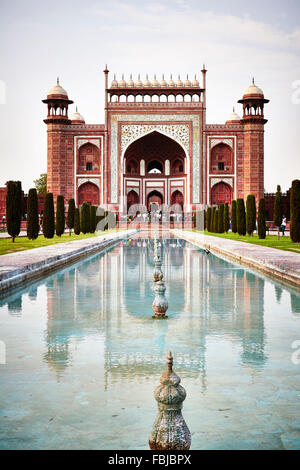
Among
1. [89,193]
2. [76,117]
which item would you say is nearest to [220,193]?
[89,193]

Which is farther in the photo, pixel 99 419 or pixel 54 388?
pixel 54 388

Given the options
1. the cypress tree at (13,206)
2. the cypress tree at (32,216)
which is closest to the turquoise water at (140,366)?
the cypress tree at (13,206)

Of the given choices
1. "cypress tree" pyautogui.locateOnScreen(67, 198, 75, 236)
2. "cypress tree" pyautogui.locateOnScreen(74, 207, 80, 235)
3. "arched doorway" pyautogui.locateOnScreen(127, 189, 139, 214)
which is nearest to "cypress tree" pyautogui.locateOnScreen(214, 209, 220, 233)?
"cypress tree" pyautogui.locateOnScreen(74, 207, 80, 235)

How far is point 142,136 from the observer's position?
31031mm

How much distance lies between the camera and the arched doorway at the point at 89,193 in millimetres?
31297

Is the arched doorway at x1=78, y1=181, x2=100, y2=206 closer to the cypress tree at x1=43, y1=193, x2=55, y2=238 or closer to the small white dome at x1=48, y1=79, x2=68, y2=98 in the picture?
the small white dome at x1=48, y1=79, x2=68, y2=98

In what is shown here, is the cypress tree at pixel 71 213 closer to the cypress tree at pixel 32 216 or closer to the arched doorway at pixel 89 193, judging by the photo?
the cypress tree at pixel 32 216

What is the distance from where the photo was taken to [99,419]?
2.13 meters

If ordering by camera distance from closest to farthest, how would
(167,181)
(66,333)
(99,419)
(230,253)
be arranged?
(99,419)
(66,333)
(230,253)
(167,181)

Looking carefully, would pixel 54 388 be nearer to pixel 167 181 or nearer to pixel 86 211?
pixel 86 211

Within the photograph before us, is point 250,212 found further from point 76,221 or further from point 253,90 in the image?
point 253,90

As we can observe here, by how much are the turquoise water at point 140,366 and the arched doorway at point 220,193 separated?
83.5 feet

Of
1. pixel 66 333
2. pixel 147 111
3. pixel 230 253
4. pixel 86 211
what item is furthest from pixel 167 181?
pixel 66 333

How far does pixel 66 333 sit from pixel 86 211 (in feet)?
58.4
